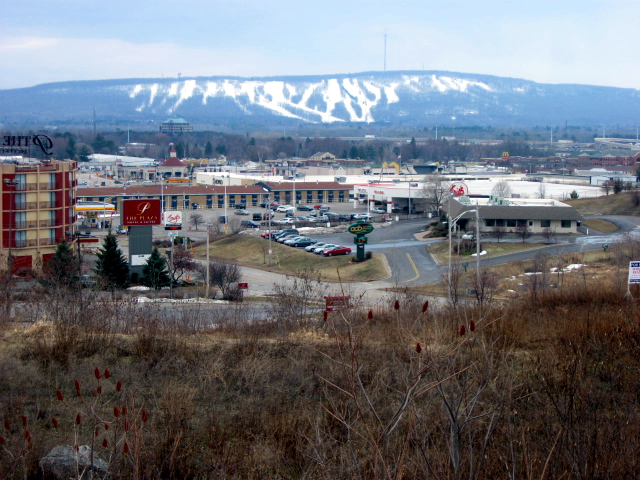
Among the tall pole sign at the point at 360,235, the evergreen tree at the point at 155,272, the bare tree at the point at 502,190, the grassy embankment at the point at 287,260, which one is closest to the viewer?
the evergreen tree at the point at 155,272

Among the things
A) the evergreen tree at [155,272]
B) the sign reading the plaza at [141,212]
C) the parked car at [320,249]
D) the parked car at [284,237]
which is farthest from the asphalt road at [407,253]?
the sign reading the plaza at [141,212]

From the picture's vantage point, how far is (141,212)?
1700 centimetres

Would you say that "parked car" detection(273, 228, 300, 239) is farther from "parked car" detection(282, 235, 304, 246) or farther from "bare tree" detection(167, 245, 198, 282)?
"bare tree" detection(167, 245, 198, 282)

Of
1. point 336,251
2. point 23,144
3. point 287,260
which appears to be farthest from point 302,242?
point 23,144

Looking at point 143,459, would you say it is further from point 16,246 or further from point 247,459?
point 16,246

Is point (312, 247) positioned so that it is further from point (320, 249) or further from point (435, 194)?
point (435, 194)

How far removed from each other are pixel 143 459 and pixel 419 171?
49.5 m

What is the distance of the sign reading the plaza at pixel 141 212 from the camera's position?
55.6ft

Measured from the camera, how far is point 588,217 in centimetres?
2550

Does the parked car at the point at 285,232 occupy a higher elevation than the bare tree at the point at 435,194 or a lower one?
lower

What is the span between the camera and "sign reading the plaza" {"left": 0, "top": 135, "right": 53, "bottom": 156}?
68.9 feet

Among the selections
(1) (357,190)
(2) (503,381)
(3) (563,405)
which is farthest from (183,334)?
(1) (357,190)

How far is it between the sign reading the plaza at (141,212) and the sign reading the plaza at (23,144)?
17.7 ft

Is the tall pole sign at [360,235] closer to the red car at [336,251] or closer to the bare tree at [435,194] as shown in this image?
the red car at [336,251]
